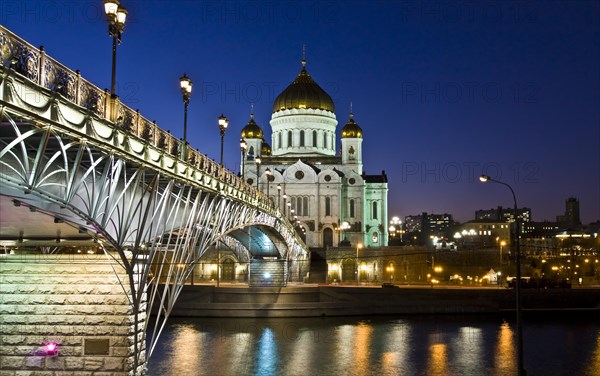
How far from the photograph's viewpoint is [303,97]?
96688 mm

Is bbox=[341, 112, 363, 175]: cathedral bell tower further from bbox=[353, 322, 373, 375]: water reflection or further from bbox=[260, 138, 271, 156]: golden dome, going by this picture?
bbox=[353, 322, 373, 375]: water reflection

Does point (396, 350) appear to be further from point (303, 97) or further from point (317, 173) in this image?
point (303, 97)

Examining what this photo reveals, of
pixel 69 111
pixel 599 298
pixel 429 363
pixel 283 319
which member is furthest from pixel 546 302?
pixel 69 111

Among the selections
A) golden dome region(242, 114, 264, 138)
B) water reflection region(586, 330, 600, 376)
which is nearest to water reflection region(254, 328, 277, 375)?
water reflection region(586, 330, 600, 376)

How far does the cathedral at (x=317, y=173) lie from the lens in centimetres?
8975

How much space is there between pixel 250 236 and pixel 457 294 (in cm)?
1674

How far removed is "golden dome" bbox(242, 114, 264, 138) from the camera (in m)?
100

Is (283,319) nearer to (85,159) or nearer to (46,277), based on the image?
(46,277)

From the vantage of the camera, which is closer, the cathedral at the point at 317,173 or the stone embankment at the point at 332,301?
the stone embankment at the point at 332,301

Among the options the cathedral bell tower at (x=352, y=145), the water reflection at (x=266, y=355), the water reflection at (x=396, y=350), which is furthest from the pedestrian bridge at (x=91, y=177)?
the cathedral bell tower at (x=352, y=145)

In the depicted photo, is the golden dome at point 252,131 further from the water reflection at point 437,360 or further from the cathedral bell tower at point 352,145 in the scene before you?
the water reflection at point 437,360

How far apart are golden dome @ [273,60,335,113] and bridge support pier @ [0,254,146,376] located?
76.3 meters

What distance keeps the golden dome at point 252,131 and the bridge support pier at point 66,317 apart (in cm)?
7914

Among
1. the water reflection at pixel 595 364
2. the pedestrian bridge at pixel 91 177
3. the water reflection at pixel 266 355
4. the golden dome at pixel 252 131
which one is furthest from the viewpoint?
the golden dome at pixel 252 131
